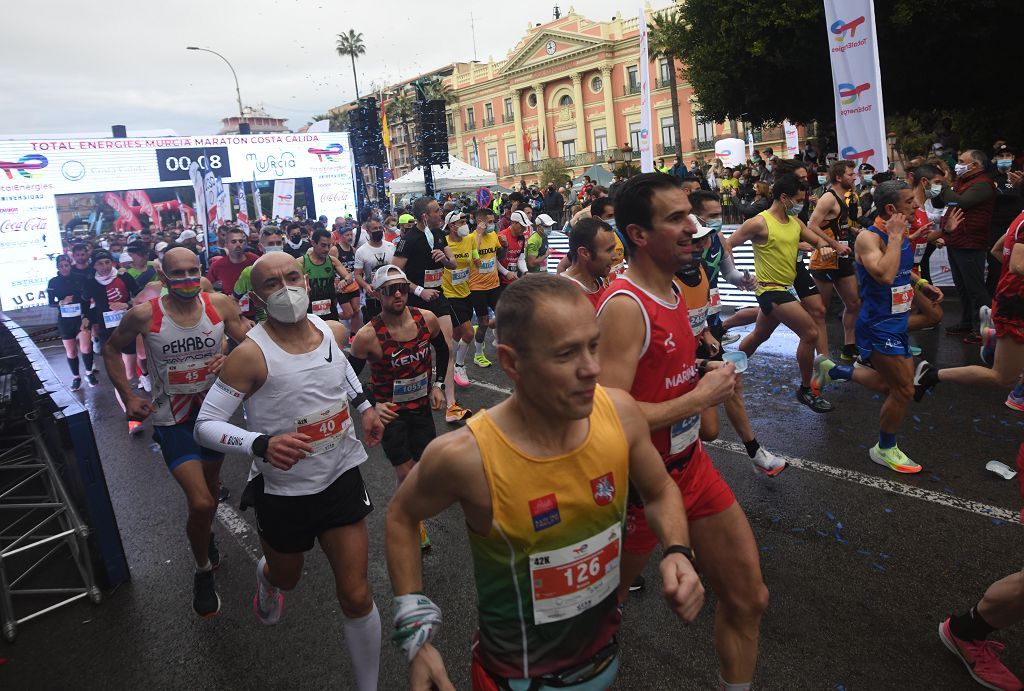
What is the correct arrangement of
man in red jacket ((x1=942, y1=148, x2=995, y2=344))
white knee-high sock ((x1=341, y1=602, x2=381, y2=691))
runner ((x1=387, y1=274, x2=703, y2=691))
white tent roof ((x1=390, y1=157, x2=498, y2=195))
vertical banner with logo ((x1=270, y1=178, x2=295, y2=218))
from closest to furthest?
runner ((x1=387, y1=274, x2=703, y2=691)), white knee-high sock ((x1=341, y1=602, x2=381, y2=691)), man in red jacket ((x1=942, y1=148, x2=995, y2=344)), vertical banner with logo ((x1=270, y1=178, x2=295, y2=218)), white tent roof ((x1=390, y1=157, x2=498, y2=195))

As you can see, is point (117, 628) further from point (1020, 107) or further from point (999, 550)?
point (1020, 107)

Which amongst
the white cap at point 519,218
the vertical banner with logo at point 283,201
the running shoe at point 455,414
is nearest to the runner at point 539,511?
the running shoe at point 455,414

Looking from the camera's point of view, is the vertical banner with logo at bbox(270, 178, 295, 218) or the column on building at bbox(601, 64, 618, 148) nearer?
the vertical banner with logo at bbox(270, 178, 295, 218)

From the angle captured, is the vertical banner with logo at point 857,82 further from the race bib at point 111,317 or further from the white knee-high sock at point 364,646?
the race bib at point 111,317

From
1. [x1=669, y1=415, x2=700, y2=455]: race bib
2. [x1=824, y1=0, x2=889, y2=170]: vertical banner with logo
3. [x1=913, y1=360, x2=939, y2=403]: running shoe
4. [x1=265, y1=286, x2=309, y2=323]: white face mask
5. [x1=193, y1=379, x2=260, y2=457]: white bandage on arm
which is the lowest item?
[x1=913, y1=360, x2=939, y2=403]: running shoe

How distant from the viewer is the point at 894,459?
5.34 meters

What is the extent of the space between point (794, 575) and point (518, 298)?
120 inches

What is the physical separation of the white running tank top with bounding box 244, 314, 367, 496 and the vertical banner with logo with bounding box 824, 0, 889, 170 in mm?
8462

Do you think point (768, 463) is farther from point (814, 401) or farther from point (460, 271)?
point (460, 271)

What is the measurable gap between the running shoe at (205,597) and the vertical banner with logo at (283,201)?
2805 centimetres

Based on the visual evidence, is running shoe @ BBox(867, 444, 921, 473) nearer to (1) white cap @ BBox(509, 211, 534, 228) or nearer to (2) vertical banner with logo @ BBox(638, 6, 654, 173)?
(1) white cap @ BBox(509, 211, 534, 228)

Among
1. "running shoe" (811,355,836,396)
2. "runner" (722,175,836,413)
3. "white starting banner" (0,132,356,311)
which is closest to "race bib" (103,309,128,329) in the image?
"runner" (722,175,836,413)

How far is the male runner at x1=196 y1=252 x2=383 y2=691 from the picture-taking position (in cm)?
331

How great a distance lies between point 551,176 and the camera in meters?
56.3
